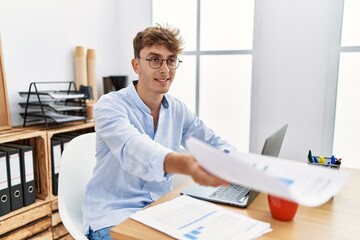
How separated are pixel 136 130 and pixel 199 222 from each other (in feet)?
1.22

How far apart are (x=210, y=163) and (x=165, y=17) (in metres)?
2.15

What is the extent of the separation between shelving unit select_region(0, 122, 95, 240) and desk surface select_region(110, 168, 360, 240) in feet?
3.42

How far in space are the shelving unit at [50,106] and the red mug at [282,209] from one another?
1452 millimetres

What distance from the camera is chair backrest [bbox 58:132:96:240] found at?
4.37 ft

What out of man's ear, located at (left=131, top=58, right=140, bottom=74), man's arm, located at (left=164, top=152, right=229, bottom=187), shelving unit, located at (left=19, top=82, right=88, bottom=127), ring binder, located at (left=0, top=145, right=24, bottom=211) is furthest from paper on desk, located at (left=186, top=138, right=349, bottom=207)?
shelving unit, located at (left=19, top=82, right=88, bottom=127)

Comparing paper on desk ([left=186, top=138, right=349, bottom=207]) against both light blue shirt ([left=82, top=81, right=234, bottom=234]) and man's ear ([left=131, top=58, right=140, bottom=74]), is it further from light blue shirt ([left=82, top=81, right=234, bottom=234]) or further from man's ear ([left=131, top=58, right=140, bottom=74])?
man's ear ([left=131, top=58, right=140, bottom=74])

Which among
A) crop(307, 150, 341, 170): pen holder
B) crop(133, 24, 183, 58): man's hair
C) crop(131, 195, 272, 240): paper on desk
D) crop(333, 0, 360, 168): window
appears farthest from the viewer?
crop(333, 0, 360, 168): window

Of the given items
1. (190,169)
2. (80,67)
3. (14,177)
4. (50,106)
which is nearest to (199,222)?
(190,169)

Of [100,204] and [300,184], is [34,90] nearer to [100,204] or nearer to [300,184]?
[100,204]

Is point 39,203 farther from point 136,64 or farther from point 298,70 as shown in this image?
point 298,70

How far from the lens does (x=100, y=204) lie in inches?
50.4

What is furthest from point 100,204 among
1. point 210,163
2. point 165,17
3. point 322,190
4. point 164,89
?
point 165,17

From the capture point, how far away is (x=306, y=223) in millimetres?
956

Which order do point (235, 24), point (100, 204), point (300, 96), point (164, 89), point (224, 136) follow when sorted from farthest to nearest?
point (224, 136) < point (235, 24) < point (300, 96) < point (164, 89) < point (100, 204)
